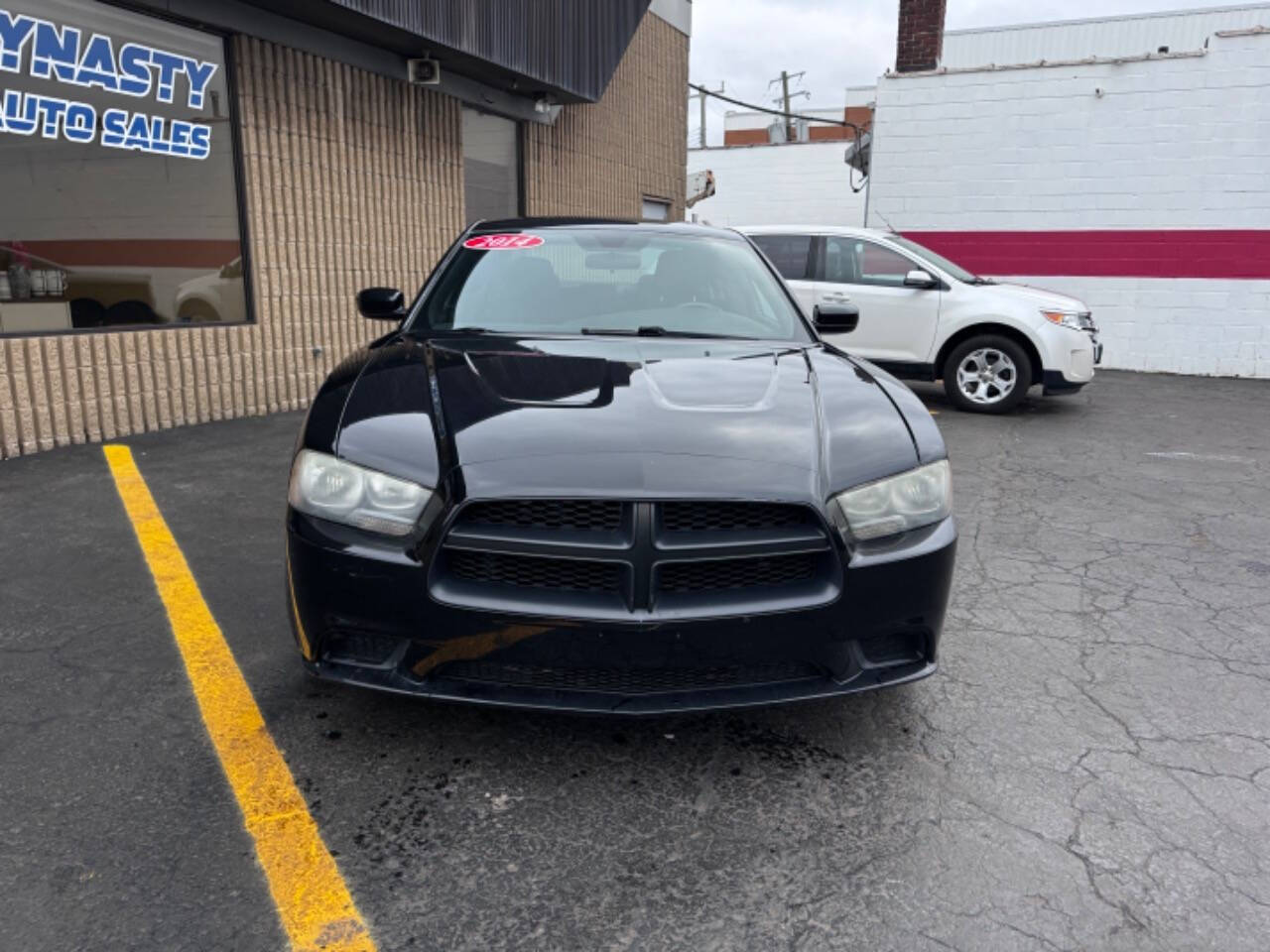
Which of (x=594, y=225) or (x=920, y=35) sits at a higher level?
(x=920, y=35)

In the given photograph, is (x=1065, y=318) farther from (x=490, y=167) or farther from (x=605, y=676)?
(x=605, y=676)

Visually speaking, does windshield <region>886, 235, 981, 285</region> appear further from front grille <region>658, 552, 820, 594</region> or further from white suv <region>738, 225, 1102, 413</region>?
front grille <region>658, 552, 820, 594</region>

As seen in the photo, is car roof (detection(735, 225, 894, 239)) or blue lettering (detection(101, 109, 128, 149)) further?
car roof (detection(735, 225, 894, 239))

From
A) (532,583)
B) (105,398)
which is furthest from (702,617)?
(105,398)

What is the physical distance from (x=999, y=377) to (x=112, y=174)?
24.9 feet

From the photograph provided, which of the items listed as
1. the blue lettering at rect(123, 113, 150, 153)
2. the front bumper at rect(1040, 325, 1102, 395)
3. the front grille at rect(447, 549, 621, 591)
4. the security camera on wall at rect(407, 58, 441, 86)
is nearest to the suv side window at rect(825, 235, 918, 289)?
the front bumper at rect(1040, 325, 1102, 395)

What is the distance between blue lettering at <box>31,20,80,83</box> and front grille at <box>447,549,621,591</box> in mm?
5601

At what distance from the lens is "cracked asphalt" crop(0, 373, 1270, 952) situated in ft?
6.10

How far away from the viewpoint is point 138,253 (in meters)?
6.65

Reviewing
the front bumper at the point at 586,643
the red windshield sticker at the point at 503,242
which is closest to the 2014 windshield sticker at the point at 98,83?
the red windshield sticker at the point at 503,242

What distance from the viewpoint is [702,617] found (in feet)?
6.90

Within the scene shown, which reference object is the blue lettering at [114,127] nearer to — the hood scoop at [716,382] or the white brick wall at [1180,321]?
the hood scoop at [716,382]

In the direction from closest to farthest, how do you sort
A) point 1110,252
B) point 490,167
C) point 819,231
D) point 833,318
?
point 833,318 < point 819,231 < point 490,167 < point 1110,252

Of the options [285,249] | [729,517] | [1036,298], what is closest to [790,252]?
[1036,298]
